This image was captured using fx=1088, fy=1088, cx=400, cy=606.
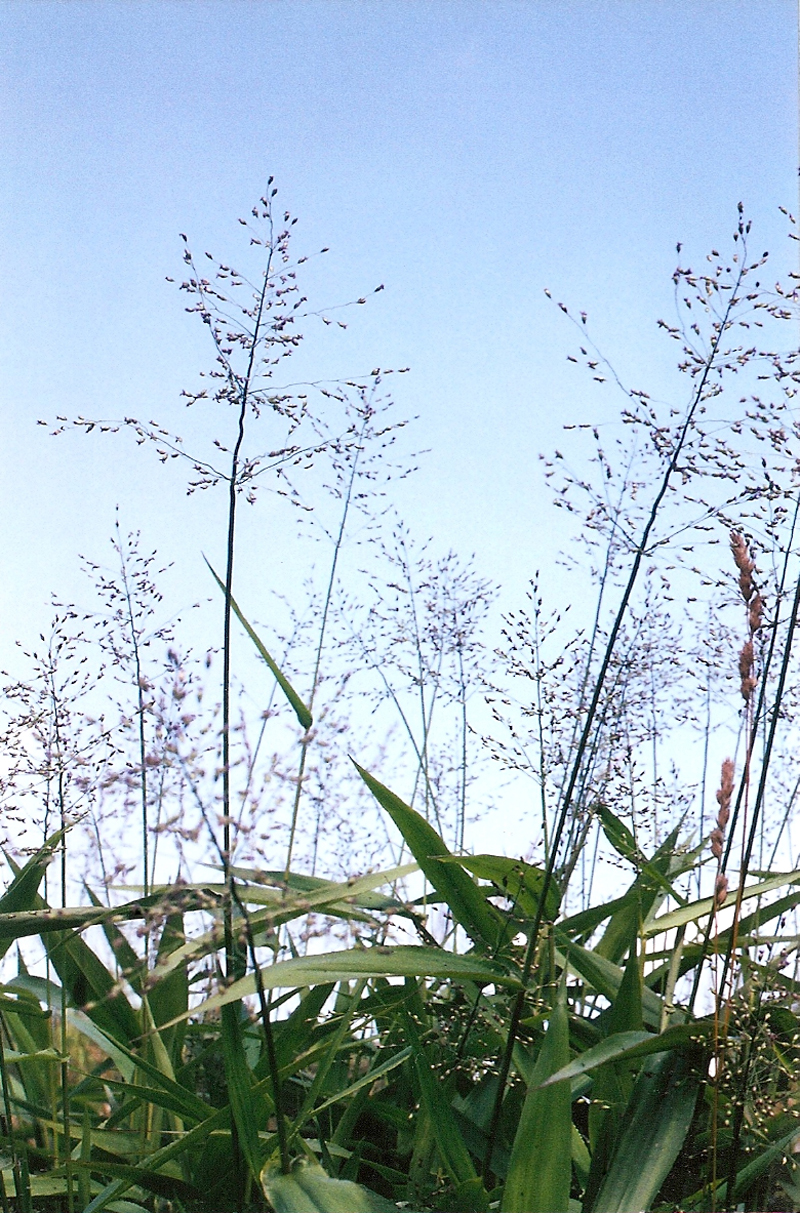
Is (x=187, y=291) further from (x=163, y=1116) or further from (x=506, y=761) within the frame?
(x=163, y=1116)

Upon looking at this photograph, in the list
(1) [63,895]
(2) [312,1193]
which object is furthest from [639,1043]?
(1) [63,895]

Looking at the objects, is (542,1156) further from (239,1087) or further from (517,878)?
(517,878)

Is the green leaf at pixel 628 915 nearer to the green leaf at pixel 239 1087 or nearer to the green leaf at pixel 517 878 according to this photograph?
the green leaf at pixel 517 878

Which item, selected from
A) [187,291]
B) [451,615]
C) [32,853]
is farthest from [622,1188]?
[451,615]

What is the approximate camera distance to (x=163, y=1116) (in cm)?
94

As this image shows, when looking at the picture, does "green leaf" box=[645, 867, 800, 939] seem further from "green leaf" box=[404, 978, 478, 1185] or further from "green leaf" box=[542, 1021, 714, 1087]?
"green leaf" box=[404, 978, 478, 1185]

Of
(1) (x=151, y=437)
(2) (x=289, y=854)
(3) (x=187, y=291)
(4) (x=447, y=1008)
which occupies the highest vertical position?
(3) (x=187, y=291)

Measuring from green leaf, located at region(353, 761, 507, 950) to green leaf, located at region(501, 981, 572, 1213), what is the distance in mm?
176

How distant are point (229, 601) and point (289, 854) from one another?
0.73 ft

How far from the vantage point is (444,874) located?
0.88 meters

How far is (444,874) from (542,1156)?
0.84 ft

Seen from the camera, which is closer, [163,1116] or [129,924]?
[129,924]

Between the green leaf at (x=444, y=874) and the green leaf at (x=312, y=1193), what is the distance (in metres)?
0.23

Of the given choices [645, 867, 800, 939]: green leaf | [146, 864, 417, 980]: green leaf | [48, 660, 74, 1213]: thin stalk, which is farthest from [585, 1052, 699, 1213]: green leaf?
[48, 660, 74, 1213]: thin stalk
